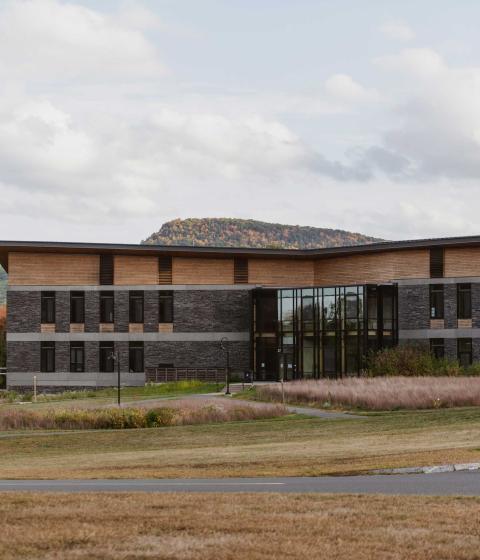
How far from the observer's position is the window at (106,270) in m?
65.4

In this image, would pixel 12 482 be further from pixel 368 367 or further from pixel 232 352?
pixel 232 352

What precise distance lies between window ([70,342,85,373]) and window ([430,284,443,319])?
22.8 meters

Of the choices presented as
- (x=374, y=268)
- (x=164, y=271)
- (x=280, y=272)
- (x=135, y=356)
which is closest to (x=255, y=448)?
(x=374, y=268)

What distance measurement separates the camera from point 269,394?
50.1m

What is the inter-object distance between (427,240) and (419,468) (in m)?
45.1

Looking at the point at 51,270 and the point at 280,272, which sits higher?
the point at 51,270

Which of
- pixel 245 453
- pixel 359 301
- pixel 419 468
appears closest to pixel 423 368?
pixel 359 301

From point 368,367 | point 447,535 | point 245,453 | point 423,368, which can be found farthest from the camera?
point 368,367

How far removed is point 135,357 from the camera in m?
66.1

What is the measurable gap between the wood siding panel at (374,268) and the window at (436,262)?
25 cm

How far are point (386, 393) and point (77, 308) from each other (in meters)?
29.6

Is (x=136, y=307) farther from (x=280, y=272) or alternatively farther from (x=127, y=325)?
(x=280, y=272)

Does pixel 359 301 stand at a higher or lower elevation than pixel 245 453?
higher

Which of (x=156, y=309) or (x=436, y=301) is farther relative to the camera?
(x=156, y=309)
